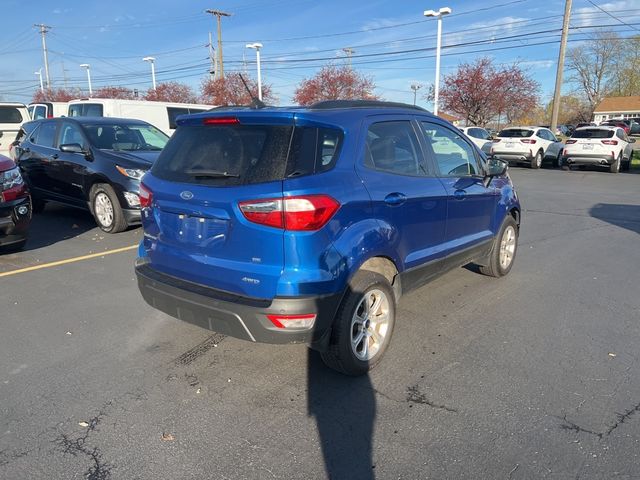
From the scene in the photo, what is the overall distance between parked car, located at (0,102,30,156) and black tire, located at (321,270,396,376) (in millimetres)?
14504

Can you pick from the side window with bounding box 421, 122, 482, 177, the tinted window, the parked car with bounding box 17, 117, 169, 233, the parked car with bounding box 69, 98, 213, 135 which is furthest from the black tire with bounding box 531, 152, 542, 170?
the tinted window

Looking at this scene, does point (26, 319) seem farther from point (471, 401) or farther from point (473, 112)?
point (473, 112)

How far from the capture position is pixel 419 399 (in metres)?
3.09

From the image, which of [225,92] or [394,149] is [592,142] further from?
[225,92]

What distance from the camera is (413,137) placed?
3896 mm

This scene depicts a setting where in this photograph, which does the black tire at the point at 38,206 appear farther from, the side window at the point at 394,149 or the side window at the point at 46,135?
the side window at the point at 394,149

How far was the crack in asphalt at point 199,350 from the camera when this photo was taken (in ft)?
11.7

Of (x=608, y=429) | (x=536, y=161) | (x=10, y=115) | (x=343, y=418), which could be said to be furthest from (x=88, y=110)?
(x=536, y=161)

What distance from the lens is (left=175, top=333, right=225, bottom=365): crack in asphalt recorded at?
3.58 m

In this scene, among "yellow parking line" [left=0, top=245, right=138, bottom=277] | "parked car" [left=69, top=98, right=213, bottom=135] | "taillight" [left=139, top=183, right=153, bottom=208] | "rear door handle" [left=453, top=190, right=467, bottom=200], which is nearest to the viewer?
"taillight" [left=139, top=183, right=153, bottom=208]

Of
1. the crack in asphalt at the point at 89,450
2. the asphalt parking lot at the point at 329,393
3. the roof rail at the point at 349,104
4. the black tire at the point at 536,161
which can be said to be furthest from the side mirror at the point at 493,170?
the black tire at the point at 536,161

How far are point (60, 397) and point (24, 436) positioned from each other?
1.29 feet

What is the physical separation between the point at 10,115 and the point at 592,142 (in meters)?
19.3

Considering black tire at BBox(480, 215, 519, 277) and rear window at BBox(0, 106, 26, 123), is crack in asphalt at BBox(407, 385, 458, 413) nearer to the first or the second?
black tire at BBox(480, 215, 519, 277)
